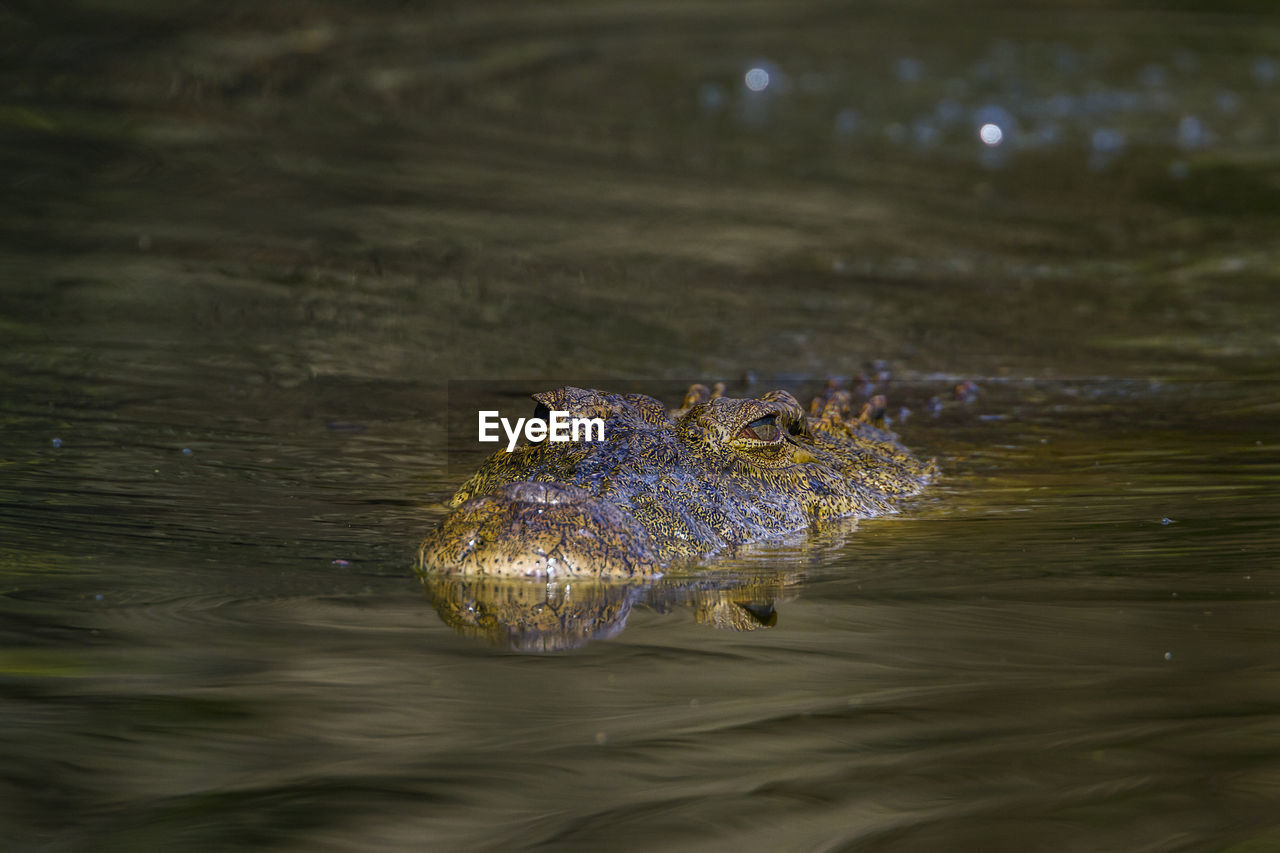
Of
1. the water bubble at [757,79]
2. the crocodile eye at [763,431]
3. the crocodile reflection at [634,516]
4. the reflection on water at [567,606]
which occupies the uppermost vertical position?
the water bubble at [757,79]

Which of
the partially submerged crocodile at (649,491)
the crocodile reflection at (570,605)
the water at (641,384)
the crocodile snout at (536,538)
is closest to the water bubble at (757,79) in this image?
the water at (641,384)

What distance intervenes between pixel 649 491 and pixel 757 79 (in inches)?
558

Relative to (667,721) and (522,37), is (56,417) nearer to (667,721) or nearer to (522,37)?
(667,721)

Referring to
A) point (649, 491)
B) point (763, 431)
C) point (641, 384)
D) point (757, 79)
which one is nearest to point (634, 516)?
point (649, 491)

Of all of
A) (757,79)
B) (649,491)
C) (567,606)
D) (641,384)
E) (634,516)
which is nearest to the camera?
(567,606)

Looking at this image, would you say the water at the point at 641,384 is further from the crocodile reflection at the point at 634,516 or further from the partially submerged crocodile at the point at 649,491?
the partially submerged crocodile at the point at 649,491

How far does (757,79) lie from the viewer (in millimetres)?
18156

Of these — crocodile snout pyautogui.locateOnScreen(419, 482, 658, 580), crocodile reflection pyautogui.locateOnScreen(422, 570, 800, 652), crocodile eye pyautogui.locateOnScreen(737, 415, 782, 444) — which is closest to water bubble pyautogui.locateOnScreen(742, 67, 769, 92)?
crocodile eye pyautogui.locateOnScreen(737, 415, 782, 444)

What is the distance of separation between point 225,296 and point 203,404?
2315mm

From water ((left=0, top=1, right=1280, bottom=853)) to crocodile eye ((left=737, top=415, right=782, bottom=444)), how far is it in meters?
0.46

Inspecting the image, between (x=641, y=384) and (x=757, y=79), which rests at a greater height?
(x=757, y=79)

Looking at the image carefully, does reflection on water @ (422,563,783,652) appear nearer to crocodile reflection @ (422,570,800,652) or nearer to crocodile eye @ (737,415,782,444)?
crocodile reflection @ (422,570,800,652)

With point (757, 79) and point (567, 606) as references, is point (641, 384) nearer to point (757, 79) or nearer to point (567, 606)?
point (567, 606)

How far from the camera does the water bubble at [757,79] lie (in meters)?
17.9
